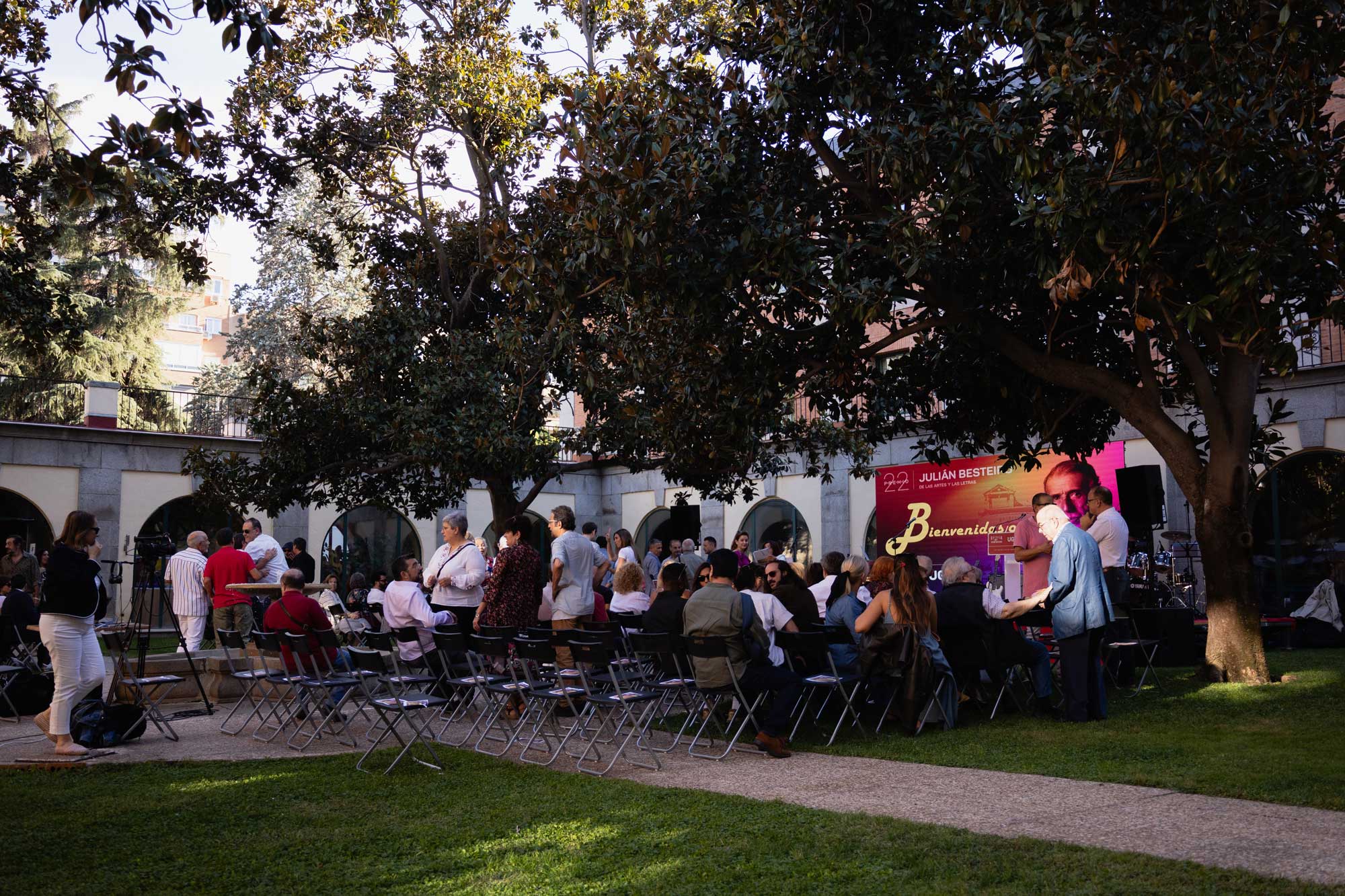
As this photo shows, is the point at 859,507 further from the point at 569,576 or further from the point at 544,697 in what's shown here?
the point at 544,697

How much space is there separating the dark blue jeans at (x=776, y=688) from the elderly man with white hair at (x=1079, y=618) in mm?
2351

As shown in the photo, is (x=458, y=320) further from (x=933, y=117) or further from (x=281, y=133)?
(x=933, y=117)

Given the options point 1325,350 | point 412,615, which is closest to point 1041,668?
point 412,615

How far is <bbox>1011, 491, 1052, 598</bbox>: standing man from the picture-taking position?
10414mm

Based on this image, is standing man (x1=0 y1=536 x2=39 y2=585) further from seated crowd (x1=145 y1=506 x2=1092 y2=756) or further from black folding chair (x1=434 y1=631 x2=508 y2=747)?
black folding chair (x1=434 y1=631 x2=508 y2=747)

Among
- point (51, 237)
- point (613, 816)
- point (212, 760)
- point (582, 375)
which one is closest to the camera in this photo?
point (613, 816)

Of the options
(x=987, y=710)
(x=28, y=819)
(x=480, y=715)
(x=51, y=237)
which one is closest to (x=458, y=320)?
(x=51, y=237)

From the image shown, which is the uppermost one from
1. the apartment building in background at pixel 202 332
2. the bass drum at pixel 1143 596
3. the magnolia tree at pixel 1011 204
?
the apartment building in background at pixel 202 332

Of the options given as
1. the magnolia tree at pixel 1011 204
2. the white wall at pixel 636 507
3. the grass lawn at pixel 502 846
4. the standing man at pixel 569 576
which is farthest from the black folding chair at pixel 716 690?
the white wall at pixel 636 507

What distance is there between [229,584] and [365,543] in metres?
16.4

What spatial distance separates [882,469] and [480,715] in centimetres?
1310

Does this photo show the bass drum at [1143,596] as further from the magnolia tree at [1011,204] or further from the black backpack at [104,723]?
the black backpack at [104,723]

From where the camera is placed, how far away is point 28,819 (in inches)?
251

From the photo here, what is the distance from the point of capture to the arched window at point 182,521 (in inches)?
974
